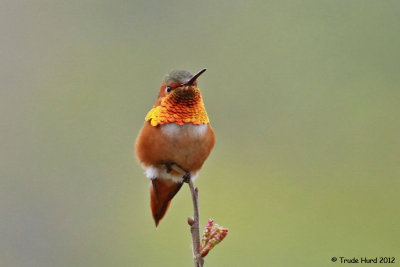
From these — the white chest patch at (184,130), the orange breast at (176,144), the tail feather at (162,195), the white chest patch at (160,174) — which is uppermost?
the white chest patch at (184,130)

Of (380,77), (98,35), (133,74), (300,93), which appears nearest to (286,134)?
(300,93)

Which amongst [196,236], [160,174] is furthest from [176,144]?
[196,236]

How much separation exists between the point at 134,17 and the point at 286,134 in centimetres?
346

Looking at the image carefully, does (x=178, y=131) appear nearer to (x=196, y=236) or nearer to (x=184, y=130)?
(x=184, y=130)

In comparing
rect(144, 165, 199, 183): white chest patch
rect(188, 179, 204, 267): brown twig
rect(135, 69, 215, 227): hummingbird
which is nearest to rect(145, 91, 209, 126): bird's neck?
rect(135, 69, 215, 227): hummingbird

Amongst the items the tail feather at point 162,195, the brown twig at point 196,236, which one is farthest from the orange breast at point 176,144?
the brown twig at point 196,236

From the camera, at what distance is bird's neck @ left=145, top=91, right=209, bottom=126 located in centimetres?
180

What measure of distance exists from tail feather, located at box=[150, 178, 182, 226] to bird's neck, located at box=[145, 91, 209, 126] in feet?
0.73

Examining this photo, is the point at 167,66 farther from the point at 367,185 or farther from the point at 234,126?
the point at 367,185

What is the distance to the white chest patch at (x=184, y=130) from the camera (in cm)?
182

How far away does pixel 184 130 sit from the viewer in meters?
1.83

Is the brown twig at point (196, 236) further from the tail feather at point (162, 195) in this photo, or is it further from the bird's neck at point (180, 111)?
the tail feather at point (162, 195)

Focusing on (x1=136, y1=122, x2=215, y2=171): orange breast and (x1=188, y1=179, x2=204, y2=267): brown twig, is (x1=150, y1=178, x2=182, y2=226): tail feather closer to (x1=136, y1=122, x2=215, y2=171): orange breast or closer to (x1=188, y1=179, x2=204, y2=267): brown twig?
(x1=136, y1=122, x2=215, y2=171): orange breast

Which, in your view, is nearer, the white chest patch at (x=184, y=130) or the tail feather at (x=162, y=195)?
the white chest patch at (x=184, y=130)
